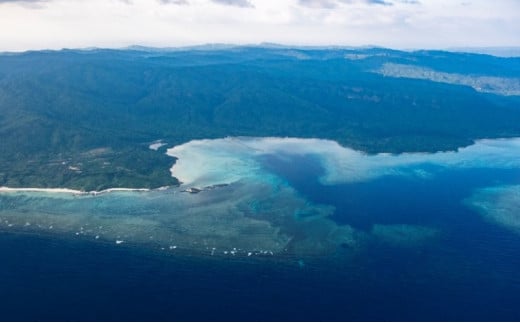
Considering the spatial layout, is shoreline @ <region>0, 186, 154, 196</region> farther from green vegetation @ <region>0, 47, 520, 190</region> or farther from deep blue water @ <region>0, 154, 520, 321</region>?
deep blue water @ <region>0, 154, 520, 321</region>

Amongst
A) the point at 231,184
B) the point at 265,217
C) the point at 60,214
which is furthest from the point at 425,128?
the point at 60,214

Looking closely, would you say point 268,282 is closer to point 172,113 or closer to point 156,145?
point 156,145

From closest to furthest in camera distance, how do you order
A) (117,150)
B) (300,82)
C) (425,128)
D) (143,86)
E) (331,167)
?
Result: (331,167)
(117,150)
(425,128)
(143,86)
(300,82)

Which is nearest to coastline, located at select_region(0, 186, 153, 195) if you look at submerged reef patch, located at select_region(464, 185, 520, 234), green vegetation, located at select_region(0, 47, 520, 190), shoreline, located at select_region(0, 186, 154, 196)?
shoreline, located at select_region(0, 186, 154, 196)

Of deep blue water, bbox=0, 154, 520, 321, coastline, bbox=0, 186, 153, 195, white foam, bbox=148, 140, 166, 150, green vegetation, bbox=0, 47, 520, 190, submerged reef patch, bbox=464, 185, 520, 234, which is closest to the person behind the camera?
deep blue water, bbox=0, 154, 520, 321

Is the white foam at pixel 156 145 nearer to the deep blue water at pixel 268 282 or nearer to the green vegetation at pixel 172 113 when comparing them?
the green vegetation at pixel 172 113

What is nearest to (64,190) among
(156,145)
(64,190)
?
(64,190)

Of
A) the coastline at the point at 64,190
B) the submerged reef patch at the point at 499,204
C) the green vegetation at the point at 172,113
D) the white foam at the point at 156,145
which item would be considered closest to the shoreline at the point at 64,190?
the coastline at the point at 64,190

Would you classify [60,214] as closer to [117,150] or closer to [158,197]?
[158,197]
